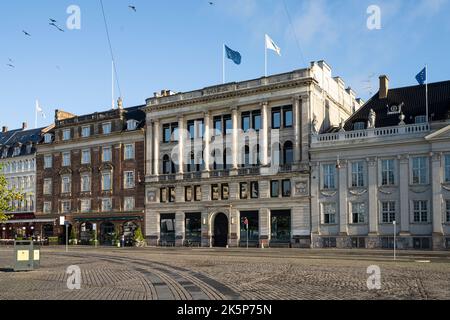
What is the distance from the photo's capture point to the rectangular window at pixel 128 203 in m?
70.0

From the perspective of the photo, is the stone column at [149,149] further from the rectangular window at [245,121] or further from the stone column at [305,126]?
the stone column at [305,126]

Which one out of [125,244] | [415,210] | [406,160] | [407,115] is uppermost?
[407,115]

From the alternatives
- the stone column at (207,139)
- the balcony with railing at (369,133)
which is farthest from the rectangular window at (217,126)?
the balcony with railing at (369,133)

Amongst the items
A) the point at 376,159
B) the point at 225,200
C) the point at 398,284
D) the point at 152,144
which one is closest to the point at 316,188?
the point at 376,159

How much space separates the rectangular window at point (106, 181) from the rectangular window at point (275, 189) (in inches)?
986

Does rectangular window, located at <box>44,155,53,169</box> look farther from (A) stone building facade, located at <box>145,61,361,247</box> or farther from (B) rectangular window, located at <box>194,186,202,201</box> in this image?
(B) rectangular window, located at <box>194,186,202,201</box>

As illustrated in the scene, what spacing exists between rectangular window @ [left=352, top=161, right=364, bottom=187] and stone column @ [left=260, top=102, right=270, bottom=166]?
9809mm

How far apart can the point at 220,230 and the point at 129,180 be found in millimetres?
16031

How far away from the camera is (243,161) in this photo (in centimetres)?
6078
